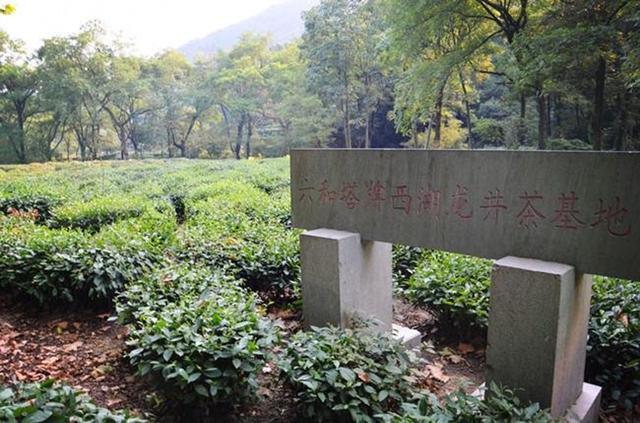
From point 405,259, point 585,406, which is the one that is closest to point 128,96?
point 405,259

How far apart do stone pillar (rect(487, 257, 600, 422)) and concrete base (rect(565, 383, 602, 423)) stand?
0.09 feet

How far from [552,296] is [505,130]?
58.0 feet

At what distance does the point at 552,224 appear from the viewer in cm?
266

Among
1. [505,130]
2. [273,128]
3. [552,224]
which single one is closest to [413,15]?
[505,130]

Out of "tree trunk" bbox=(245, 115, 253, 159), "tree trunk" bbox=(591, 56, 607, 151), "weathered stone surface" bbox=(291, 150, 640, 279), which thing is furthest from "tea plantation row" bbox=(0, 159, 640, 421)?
"tree trunk" bbox=(245, 115, 253, 159)

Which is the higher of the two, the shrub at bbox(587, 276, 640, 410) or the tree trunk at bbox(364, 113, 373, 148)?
the tree trunk at bbox(364, 113, 373, 148)

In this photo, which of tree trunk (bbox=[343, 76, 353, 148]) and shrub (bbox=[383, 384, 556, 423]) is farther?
tree trunk (bbox=[343, 76, 353, 148])

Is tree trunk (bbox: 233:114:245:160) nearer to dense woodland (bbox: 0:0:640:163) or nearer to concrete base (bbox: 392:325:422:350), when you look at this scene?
dense woodland (bbox: 0:0:640:163)

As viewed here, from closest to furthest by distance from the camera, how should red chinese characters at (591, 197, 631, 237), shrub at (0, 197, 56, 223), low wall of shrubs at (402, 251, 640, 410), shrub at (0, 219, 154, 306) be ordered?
1. red chinese characters at (591, 197, 631, 237)
2. low wall of shrubs at (402, 251, 640, 410)
3. shrub at (0, 219, 154, 306)
4. shrub at (0, 197, 56, 223)

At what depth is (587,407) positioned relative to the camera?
3014 millimetres

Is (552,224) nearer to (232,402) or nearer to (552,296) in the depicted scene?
(552,296)

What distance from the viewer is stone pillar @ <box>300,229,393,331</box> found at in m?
3.51

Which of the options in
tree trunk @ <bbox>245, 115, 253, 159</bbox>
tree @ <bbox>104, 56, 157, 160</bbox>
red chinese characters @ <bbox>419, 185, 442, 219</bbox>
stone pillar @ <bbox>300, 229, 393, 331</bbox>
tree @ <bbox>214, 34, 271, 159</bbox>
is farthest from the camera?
tree trunk @ <bbox>245, 115, 253, 159</bbox>

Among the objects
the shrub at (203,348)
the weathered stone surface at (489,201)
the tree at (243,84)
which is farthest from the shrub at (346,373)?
the tree at (243,84)
